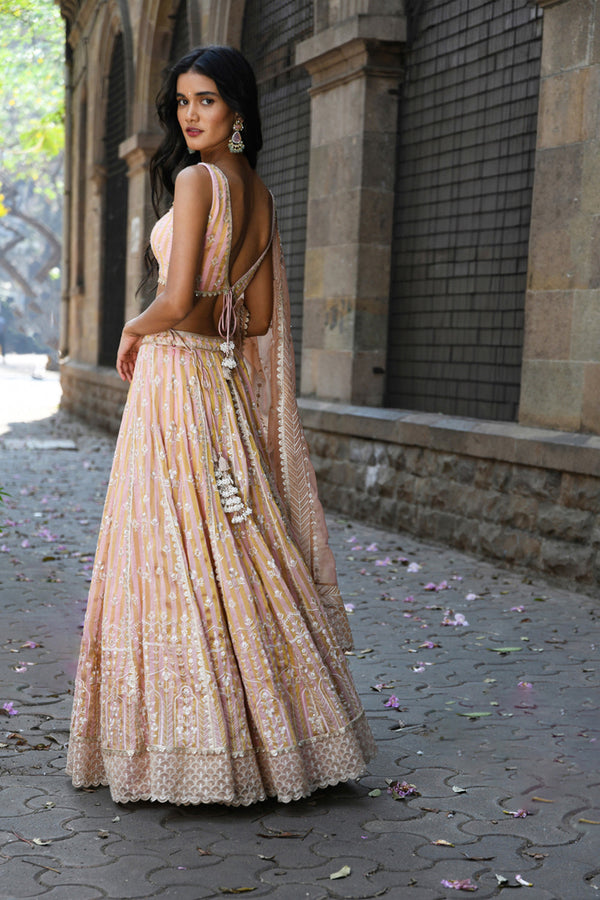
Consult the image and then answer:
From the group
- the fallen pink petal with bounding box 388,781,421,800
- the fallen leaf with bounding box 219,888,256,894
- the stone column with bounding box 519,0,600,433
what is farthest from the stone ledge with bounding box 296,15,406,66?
the fallen leaf with bounding box 219,888,256,894

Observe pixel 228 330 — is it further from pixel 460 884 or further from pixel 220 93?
pixel 460 884

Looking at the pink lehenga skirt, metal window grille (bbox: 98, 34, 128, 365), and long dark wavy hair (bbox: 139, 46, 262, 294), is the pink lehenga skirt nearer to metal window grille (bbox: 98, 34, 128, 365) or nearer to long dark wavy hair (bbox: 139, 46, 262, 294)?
long dark wavy hair (bbox: 139, 46, 262, 294)

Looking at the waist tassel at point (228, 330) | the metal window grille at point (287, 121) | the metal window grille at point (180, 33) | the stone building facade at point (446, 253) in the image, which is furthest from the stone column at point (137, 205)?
the waist tassel at point (228, 330)

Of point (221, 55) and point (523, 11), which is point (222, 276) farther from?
point (523, 11)

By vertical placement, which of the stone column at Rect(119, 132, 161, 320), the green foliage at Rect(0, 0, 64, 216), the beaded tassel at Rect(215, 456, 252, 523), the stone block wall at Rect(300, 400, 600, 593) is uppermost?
the green foliage at Rect(0, 0, 64, 216)

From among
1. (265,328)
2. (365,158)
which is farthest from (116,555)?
(365,158)

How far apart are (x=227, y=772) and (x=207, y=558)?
59 centimetres

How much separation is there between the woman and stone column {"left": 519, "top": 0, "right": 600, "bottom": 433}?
3218 millimetres

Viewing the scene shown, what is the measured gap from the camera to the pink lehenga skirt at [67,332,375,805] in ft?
10.2

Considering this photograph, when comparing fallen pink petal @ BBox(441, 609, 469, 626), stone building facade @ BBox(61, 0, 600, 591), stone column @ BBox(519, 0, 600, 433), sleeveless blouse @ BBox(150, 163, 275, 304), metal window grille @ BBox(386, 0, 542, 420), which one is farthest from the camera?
metal window grille @ BBox(386, 0, 542, 420)

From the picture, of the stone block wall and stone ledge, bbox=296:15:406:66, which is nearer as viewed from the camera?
the stone block wall

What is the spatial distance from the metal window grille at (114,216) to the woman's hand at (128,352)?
518 inches

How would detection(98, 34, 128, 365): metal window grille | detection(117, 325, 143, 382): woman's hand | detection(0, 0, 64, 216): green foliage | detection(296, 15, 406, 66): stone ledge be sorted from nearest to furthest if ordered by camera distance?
detection(117, 325, 143, 382): woman's hand → detection(296, 15, 406, 66): stone ledge → detection(98, 34, 128, 365): metal window grille → detection(0, 0, 64, 216): green foliage

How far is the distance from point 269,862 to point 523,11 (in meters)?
6.02
